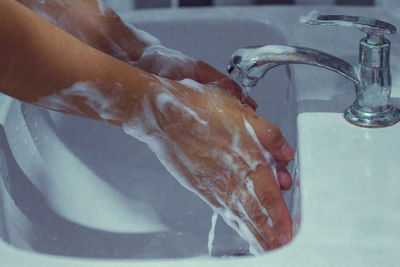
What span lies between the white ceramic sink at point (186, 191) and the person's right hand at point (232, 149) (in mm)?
24

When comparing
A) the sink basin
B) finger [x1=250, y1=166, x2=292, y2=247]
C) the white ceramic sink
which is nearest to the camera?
the white ceramic sink

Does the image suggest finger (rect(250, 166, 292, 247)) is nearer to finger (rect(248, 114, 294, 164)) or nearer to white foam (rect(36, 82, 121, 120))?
finger (rect(248, 114, 294, 164))

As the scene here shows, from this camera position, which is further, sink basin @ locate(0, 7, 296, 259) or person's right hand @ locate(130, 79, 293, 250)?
sink basin @ locate(0, 7, 296, 259)

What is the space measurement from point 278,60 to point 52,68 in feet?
0.62

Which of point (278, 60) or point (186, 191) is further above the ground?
point (278, 60)

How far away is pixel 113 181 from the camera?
703mm

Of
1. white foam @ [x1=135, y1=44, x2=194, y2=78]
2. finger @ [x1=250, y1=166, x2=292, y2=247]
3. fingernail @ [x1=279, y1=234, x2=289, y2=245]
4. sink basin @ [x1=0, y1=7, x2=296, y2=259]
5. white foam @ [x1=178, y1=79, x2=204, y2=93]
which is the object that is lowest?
sink basin @ [x1=0, y1=7, x2=296, y2=259]

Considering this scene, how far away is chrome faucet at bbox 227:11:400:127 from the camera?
18.2 inches

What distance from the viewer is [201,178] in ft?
1.73

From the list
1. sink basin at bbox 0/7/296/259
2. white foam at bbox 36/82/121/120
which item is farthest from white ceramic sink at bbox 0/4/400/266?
white foam at bbox 36/82/121/120

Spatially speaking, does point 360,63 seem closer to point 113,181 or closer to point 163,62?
point 163,62

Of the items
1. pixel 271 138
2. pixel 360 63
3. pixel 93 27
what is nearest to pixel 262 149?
pixel 271 138

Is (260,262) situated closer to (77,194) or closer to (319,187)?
(319,187)

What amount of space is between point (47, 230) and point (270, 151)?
0.26 meters
